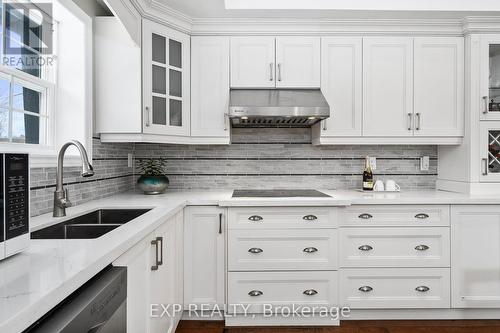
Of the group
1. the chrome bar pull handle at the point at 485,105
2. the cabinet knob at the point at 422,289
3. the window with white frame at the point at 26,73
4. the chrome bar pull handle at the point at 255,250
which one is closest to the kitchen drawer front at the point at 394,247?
the cabinet knob at the point at 422,289

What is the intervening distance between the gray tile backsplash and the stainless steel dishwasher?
1879 mm

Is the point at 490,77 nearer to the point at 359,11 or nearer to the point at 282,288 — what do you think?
the point at 359,11

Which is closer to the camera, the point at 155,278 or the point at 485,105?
the point at 155,278

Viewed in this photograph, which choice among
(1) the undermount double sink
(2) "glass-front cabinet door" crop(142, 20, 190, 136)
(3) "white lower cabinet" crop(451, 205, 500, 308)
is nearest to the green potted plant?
(2) "glass-front cabinet door" crop(142, 20, 190, 136)

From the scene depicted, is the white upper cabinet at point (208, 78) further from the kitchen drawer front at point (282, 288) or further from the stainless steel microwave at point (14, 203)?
the stainless steel microwave at point (14, 203)

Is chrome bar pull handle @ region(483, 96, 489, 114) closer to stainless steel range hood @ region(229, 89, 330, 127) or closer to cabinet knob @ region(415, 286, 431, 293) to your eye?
stainless steel range hood @ region(229, 89, 330, 127)

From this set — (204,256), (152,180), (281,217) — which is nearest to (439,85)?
(281,217)

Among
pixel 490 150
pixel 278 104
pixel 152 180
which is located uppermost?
pixel 278 104

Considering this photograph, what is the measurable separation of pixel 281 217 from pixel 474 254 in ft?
4.78

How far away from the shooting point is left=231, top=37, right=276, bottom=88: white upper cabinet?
2.53 meters

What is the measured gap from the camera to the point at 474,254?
2268 mm

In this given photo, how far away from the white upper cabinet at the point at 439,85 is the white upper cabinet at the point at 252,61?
4.01ft

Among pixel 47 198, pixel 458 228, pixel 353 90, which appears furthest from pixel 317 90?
pixel 47 198

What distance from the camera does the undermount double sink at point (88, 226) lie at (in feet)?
4.61
